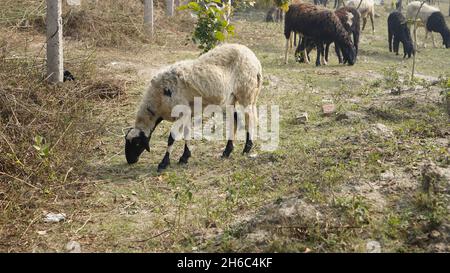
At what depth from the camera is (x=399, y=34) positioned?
53.0 ft

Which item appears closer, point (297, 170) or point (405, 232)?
point (405, 232)

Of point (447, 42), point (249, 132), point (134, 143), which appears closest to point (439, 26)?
point (447, 42)

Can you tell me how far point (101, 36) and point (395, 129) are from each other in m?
8.57

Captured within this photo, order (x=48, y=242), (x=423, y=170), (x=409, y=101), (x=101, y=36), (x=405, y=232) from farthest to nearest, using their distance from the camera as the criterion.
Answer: (x=101, y=36), (x=409, y=101), (x=423, y=170), (x=48, y=242), (x=405, y=232)

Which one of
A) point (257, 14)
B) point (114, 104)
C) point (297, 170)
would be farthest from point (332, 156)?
point (257, 14)

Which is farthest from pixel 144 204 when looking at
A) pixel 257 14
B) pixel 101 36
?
pixel 257 14

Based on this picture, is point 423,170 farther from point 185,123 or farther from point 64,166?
point 64,166

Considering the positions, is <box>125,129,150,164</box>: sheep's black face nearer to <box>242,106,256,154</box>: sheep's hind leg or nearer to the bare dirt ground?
the bare dirt ground

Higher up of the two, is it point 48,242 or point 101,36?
point 101,36

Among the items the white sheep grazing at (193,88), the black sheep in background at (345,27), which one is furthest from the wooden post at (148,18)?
the white sheep grazing at (193,88)

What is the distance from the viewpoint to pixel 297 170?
6.01 meters

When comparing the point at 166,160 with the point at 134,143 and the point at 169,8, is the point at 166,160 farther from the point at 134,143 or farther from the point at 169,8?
the point at 169,8
